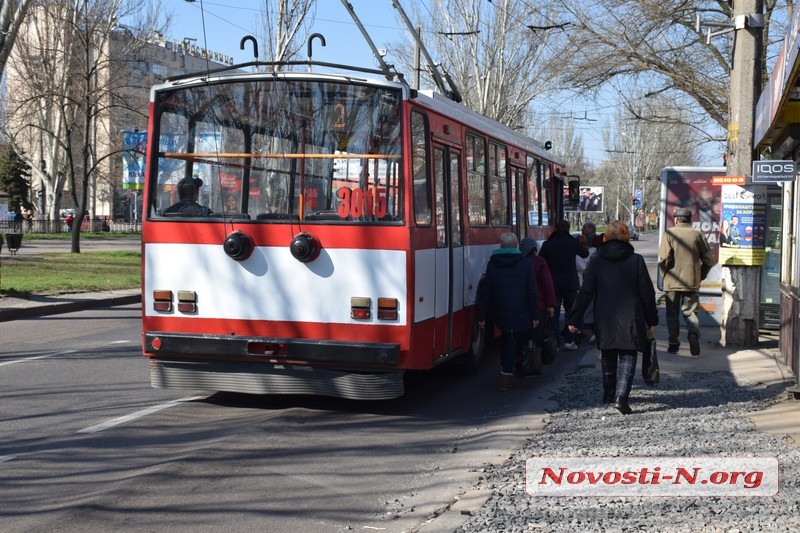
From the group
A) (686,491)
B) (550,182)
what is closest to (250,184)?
(686,491)

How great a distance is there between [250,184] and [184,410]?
7.26 feet

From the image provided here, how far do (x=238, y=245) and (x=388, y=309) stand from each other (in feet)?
4.91

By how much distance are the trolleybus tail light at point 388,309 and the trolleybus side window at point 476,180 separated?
272 centimetres

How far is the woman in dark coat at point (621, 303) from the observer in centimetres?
928

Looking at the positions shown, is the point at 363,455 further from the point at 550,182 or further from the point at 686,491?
the point at 550,182

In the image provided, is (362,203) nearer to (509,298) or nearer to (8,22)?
(509,298)

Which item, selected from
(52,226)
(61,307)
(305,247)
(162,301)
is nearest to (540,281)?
(305,247)

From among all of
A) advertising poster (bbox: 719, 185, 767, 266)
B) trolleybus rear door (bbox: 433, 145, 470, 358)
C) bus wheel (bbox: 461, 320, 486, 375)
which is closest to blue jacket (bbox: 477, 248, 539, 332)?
trolleybus rear door (bbox: 433, 145, 470, 358)

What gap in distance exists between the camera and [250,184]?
370 inches

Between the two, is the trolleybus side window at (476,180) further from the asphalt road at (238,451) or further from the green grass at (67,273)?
the green grass at (67,273)

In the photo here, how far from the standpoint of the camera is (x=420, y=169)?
9594 mm

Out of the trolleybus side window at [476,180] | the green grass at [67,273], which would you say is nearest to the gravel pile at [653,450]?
the trolleybus side window at [476,180]

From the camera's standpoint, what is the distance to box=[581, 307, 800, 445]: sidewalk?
8977mm

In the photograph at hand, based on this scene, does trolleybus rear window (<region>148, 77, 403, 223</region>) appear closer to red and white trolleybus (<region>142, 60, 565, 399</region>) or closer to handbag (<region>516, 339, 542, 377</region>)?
red and white trolleybus (<region>142, 60, 565, 399</region>)
